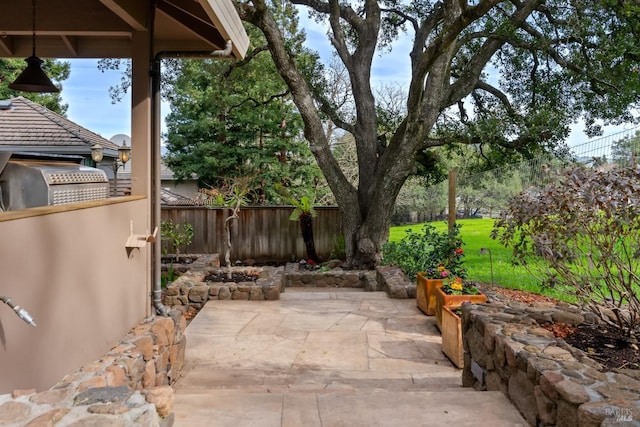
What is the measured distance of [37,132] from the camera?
30.8ft

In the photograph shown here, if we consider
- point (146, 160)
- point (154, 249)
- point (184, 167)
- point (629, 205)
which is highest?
point (184, 167)

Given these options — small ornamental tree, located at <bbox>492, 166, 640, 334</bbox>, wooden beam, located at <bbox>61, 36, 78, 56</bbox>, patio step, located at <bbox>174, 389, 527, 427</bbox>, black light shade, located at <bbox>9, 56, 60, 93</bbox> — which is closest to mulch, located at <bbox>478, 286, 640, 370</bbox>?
small ornamental tree, located at <bbox>492, 166, 640, 334</bbox>

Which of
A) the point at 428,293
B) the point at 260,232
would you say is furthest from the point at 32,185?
the point at 260,232

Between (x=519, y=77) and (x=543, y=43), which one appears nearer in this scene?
(x=543, y=43)

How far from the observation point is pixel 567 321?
3658mm

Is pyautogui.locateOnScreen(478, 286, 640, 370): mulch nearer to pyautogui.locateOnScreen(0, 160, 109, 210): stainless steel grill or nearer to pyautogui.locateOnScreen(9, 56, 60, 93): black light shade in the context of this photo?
pyautogui.locateOnScreen(0, 160, 109, 210): stainless steel grill

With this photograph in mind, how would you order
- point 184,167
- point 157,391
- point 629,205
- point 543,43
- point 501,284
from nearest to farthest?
point 157,391 → point 629,205 → point 501,284 → point 543,43 → point 184,167

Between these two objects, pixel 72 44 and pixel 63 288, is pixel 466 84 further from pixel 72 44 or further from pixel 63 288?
pixel 63 288

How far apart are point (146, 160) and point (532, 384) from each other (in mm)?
3076

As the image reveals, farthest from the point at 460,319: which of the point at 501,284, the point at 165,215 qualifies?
the point at 165,215

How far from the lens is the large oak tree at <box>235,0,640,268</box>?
856 centimetres

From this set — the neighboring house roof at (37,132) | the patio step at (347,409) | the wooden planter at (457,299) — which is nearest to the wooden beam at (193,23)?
the patio step at (347,409)

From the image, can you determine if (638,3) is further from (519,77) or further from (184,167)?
(184,167)

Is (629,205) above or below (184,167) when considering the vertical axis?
below
